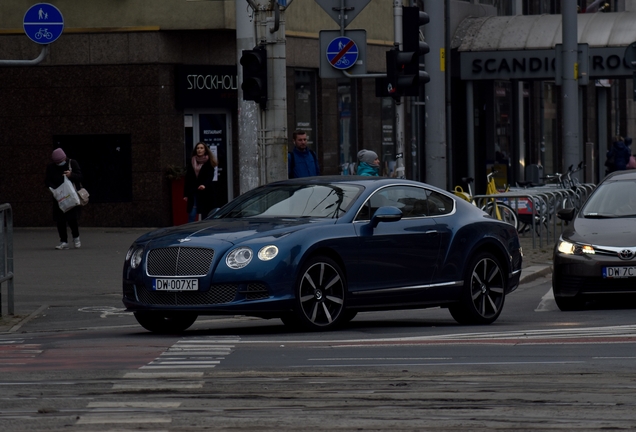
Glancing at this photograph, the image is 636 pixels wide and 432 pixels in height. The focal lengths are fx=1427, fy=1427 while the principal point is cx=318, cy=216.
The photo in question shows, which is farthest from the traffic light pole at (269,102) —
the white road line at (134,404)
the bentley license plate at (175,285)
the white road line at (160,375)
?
the white road line at (134,404)

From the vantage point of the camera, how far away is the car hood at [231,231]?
451 inches

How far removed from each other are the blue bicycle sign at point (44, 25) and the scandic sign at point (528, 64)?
20.0 metres

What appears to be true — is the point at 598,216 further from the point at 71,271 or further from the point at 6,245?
the point at 71,271

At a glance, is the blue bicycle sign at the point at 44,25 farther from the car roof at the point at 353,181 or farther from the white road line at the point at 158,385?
the white road line at the point at 158,385

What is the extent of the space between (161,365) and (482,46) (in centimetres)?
2860

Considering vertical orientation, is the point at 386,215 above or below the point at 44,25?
below

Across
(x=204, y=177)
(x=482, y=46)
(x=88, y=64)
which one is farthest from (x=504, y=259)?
(x=482, y=46)

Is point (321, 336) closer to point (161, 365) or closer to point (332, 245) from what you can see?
point (332, 245)

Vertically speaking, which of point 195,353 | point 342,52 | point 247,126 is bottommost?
point 195,353

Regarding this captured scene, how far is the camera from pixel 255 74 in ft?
53.5

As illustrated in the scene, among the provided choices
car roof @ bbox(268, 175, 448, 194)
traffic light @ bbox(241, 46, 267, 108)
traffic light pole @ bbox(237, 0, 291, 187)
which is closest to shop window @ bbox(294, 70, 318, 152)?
traffic light pole @ bbox(237, 0, 291, 187)

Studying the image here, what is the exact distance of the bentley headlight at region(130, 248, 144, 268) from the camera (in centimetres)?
1173

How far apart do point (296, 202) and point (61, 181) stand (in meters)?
11.1

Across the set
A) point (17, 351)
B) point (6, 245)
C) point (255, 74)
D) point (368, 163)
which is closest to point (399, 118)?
point (368, 163)
